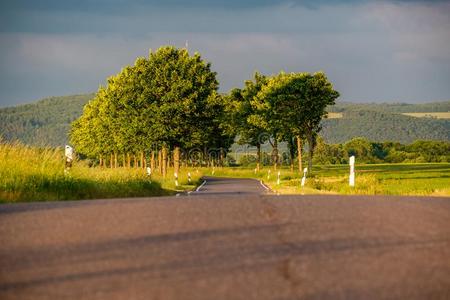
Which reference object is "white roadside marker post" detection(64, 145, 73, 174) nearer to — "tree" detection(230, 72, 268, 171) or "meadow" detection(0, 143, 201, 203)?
"meadow" detection(0, 143, 201, 203)

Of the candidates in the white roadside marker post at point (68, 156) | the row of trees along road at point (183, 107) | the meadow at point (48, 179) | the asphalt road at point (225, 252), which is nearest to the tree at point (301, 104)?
the row of trees along road at point (183, 107)

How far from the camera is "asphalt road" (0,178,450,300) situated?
6363 millimetres

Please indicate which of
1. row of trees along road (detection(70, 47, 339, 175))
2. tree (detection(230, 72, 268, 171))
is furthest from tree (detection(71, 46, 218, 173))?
tree (detection(230, 72, 268, 171))

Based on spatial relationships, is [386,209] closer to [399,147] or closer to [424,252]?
[424,252]

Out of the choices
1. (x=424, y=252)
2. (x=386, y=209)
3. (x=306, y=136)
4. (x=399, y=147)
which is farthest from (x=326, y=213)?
(x=399, y=147)

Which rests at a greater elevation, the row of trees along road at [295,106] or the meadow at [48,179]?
the row of trees along road at [295,106]

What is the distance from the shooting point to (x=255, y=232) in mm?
8898

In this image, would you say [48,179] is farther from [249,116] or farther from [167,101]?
[249,116]

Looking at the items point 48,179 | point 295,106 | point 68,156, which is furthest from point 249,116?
point 48,179

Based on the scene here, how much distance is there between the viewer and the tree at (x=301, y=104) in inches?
2844

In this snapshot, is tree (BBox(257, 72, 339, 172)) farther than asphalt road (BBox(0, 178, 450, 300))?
Yes

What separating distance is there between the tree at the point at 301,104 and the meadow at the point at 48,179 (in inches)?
1742

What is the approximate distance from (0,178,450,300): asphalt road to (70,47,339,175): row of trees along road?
48.1 meters

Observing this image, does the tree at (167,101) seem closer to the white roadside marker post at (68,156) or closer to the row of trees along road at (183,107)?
the row of trees along road at (183,107)
